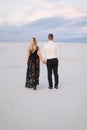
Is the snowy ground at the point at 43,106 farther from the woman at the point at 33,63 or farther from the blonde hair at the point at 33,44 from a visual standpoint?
the blonde hair at the point at 33,44

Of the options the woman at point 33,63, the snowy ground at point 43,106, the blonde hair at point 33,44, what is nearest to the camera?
the snowy ground at point 43,106

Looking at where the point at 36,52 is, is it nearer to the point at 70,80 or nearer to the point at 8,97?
the point at 8,97

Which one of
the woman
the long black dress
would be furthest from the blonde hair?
the long black dress

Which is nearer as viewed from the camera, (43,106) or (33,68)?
(43,106)

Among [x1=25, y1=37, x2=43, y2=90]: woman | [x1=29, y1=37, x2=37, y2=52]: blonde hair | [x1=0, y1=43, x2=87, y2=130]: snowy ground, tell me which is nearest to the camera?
[x1=0, y1=43, x2=87, y2=130]: snowy ground

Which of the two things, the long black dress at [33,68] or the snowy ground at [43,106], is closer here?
the snowy ground at [43,106]

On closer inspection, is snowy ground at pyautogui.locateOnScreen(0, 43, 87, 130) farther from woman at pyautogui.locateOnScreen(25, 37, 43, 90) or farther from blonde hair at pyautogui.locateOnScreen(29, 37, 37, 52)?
blonde hair at pyautogui.locateOnScreen(29, 37, 37, 52)

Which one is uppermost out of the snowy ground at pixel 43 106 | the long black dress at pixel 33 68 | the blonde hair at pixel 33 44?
the blonde hair at pixel 33 44

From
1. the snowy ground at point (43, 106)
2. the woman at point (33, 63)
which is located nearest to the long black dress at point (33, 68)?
the woman at point (33, 63)

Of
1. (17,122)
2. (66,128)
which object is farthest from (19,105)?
(66,128)

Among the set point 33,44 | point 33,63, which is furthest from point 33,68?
point 33,44

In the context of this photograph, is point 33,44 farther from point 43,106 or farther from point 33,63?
point 43,106

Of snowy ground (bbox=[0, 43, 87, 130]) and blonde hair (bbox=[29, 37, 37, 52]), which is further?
blonde hair (bbox=[29, 37, 37, 52])

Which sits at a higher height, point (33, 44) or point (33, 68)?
point (33, 44)
